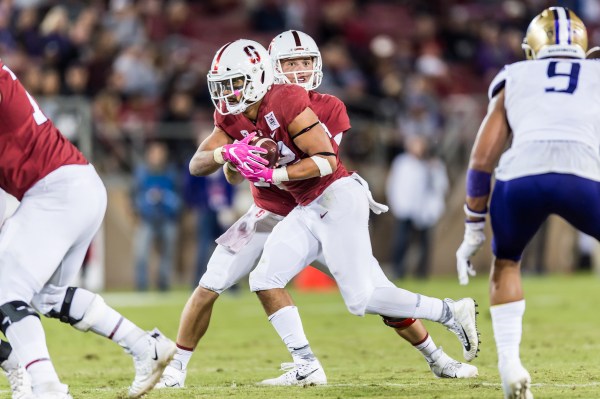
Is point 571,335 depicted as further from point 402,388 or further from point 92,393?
point 92,393

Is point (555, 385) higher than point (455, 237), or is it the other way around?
point (555, 385)

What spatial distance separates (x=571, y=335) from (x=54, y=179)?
539 cm

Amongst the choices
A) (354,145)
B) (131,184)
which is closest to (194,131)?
(131,184)

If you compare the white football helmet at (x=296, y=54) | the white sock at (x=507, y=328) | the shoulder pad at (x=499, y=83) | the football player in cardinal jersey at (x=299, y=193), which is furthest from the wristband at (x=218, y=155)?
the white sock at (x=507, y=328)

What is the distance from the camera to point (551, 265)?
17531 mm

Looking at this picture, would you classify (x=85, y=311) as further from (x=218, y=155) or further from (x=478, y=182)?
(x=478, y=182)

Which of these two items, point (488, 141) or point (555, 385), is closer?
point (488, 141)

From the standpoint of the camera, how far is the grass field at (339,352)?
246 inches

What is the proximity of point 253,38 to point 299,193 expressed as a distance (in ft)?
35.7

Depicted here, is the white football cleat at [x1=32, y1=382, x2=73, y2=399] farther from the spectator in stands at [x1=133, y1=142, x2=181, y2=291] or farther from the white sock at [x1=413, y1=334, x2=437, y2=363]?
the spectator in stands at [x1=133, y1=142, x2=181, y2=291]

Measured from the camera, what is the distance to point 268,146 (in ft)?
20.9

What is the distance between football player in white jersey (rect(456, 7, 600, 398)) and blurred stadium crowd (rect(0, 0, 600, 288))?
9.24 meters

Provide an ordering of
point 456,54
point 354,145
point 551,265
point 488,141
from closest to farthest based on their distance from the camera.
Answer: point 488,141 < point 354,145 < point 551,265 < point 456,54

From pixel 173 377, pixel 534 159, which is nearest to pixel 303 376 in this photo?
pixel 173 377
